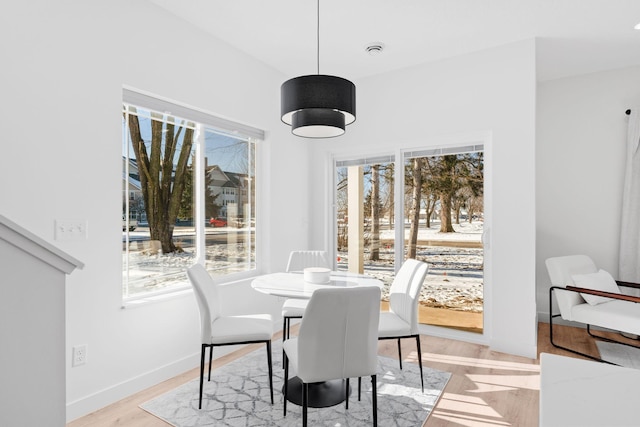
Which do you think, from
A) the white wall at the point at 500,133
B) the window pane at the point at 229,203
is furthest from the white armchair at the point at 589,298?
the window pane at the point at 229,203

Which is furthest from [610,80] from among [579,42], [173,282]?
[173,282]

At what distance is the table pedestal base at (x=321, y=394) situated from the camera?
230 cm

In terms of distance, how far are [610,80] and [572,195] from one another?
4.02 feet

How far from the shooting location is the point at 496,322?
332 cm

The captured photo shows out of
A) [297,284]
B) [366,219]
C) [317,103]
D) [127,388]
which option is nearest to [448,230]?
[366,219]

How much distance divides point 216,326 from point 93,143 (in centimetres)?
139

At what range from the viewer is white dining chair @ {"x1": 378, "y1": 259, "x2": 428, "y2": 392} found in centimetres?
245

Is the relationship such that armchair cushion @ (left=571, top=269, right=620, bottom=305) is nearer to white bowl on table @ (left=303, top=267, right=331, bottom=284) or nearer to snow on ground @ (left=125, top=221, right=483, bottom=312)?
snow on ground @ (left=125, top=221, right=483, bottom=312)

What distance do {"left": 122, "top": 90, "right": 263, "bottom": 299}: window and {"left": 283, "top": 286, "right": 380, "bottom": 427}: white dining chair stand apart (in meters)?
1.51

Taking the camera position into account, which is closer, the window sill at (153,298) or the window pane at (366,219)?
the window sill at (153,298)

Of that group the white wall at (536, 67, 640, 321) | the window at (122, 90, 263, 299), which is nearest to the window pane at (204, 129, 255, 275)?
the window at (122, 90, 263, 299)

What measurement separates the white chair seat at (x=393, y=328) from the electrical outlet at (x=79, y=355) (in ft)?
5.97

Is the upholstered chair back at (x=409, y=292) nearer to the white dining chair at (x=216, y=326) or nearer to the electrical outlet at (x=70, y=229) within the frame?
the white dining chair at (x=216, y=326)

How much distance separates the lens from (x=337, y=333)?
182 centimetres
